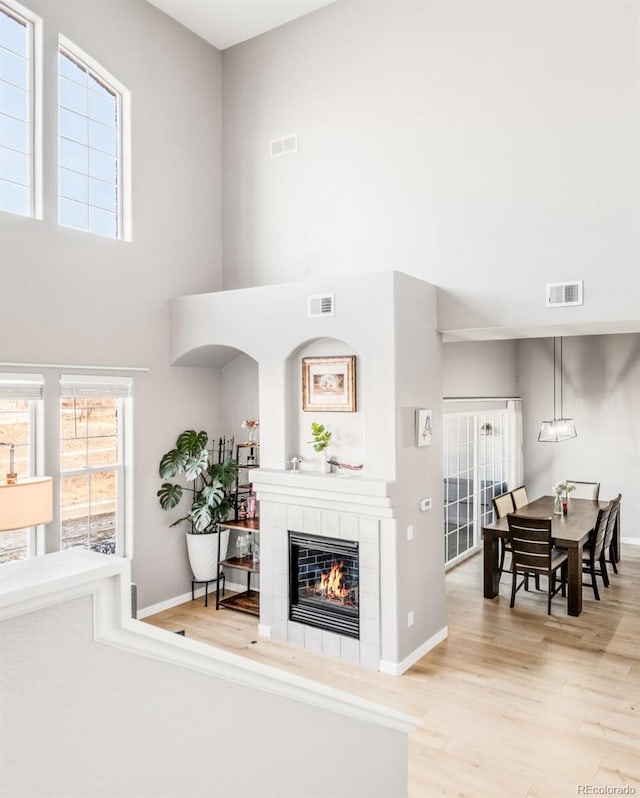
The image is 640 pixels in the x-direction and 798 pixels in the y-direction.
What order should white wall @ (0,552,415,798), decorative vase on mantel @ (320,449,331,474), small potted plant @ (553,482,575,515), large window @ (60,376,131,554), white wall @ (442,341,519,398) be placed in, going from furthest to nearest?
white wall @ (442,341,519,398)
small potted plant @ (553,482,575,515)
large window @ (60,376,131,554)
decorative vase on mantel @ (320,449,331,474)
white wall @ (0,552,415,798)

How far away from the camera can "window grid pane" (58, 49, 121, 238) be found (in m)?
5.27

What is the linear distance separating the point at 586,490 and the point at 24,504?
22.8 feet

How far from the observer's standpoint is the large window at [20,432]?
4.73 meters

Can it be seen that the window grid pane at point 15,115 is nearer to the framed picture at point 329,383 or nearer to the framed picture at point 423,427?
the framed picture at point 329,383

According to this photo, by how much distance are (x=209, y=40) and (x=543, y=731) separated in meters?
7.34

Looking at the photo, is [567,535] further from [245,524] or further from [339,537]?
[245,524]

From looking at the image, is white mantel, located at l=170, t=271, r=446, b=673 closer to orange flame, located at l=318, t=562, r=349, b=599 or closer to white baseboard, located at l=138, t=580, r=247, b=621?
orange flame, located at l=318, t=562, r=349, b=599

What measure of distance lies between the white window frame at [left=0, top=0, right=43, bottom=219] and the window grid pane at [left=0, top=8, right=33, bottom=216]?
0.01m

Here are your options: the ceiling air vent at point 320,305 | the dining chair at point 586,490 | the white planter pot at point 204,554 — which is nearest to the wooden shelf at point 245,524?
the white planter pot at point 204,554

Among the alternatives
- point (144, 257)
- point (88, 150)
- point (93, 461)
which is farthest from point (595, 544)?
point (88, 150)

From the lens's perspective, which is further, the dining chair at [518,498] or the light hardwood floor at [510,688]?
the dining chair at [518,498]

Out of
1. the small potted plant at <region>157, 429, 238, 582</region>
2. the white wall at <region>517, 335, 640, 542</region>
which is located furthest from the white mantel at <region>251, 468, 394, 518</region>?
the white wall at <region>517, 335, 640, 542</region>

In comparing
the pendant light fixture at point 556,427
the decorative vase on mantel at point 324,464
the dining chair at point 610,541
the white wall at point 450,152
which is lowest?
the dining chair at point 610,541

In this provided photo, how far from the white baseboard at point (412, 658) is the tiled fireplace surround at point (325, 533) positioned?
45 millimetres
